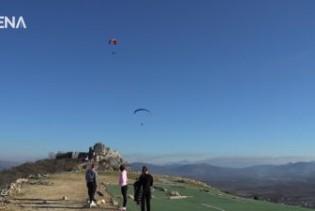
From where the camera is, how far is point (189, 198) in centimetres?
3503

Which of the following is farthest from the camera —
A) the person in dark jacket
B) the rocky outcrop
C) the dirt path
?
the rocky outcrop

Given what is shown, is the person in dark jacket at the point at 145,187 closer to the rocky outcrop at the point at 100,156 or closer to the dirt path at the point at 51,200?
the dirt path at the point at 51,200

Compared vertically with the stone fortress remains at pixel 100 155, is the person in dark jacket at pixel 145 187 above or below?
below

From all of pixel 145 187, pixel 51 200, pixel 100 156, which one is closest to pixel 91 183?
pixel 51 200

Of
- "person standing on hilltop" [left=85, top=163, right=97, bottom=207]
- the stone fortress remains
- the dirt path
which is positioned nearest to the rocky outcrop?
the stone fortress remains

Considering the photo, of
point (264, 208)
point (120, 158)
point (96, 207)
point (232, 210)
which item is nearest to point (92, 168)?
point (96, 207)

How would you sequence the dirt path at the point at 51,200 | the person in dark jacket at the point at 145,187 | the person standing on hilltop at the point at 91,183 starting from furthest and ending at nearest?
the person standing on hilltop at the point at 91,183, the dirt path at the point at 51,200, the person in dark jacket at the point at 145,187

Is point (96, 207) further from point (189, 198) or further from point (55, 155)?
point (55, 155)

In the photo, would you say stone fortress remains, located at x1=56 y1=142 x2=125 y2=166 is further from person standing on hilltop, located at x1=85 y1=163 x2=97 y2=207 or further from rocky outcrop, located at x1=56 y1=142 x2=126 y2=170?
person standing on hilltop, located at x1=85 y1=163 x2=97 y2=207

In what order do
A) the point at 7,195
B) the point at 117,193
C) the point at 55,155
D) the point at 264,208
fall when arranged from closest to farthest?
1. the point at 264,208
2. the point at 7,195
3. the point at 117,193
4. the point at 55,155

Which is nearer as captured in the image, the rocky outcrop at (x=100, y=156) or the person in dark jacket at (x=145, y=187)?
the person in dark jacket at (x=145, y=187)

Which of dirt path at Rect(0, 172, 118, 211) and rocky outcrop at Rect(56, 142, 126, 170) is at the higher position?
rocky outcrop at Rect(56, 142, 126, 170)

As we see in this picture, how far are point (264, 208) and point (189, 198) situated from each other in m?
6.02

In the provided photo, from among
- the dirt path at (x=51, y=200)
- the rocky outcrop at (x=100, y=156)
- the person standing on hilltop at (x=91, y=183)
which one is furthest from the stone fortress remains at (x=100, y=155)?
the person standing on hilltop at (x=91, y=183)
